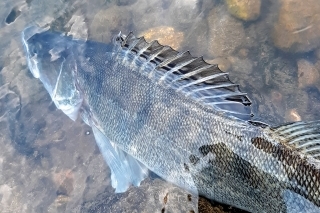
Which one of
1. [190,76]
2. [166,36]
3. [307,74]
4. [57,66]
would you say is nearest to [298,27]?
[307,74]

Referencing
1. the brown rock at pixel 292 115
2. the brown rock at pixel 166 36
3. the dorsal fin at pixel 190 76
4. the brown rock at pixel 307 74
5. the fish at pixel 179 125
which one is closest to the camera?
the fish at pixel 179 125

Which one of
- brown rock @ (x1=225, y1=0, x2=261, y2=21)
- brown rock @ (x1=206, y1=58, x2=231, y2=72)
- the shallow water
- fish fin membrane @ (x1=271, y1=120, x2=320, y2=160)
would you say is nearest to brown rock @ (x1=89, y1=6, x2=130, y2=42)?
the shallow water

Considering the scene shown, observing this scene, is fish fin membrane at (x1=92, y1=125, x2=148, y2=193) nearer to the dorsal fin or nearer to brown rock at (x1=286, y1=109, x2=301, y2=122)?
the dorsal fin

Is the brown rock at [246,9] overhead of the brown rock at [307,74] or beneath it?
overhead

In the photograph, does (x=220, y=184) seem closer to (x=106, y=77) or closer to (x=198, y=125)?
(x=198, y=125)

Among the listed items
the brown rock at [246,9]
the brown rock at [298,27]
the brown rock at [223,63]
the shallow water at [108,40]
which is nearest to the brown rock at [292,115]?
the shallow water at [108,40]

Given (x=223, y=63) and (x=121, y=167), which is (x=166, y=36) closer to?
(x=223, y=63)

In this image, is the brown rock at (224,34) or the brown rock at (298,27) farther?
the brown rock at (224,34)

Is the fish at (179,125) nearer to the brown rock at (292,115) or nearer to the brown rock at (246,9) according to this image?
the brown rock at (292,115)

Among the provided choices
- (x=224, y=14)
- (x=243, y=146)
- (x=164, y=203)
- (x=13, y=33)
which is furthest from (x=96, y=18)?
(x=243, y=146)
